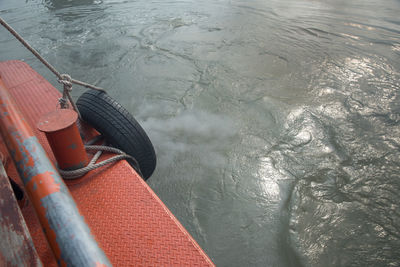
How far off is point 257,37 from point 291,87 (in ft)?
8.34

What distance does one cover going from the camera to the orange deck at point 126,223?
4.10ft

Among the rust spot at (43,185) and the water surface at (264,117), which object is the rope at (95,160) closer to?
the rust spot at (43,185)

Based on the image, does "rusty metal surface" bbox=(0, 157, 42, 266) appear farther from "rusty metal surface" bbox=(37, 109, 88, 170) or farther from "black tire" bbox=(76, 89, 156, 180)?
"black tire" bbox=(76, 89, 156, 180)

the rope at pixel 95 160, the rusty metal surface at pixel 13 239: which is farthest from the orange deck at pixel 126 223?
the rusty metal surface at pixel 13 239

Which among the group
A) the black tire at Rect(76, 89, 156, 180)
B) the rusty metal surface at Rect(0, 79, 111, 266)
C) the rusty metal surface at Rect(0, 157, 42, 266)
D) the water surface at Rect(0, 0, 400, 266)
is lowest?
the water surface at Rect(0, 0, 400, 266)

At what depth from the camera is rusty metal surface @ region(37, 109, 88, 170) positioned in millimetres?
1310

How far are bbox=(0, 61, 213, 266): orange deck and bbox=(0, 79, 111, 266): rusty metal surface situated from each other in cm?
37

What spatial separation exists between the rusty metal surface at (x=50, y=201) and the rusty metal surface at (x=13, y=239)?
115 millimetres

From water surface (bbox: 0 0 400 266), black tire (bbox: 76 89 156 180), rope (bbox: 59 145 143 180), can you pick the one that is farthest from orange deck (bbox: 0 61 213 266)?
water surface (bbox: 0 0 400 266)

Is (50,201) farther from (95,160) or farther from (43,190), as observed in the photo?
(95,160)

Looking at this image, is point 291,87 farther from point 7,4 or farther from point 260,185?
point 7,4

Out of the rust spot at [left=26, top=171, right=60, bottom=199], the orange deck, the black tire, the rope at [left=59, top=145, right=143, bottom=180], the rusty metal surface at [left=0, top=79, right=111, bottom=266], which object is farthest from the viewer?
the black tire

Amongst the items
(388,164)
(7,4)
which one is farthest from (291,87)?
(7,4)

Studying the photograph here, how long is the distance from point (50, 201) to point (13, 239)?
18cm
